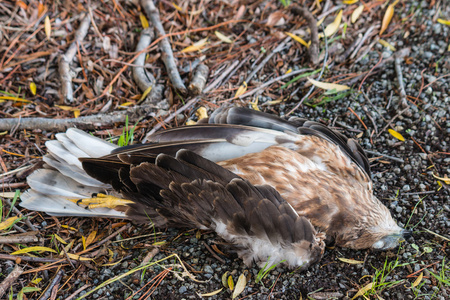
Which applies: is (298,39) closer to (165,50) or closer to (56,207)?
(165,50)

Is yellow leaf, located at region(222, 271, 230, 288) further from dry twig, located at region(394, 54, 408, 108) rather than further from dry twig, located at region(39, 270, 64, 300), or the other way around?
dry twig, located at region(394, 54, 408, 108)

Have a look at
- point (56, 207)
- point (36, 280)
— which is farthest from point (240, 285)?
point (56, 207)

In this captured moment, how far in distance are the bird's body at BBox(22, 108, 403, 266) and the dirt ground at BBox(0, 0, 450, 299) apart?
179mm

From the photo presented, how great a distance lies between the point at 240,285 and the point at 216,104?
1605mm

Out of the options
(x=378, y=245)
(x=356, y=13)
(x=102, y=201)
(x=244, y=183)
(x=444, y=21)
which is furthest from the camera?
(x=356, y=13)

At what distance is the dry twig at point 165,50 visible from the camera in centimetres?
375

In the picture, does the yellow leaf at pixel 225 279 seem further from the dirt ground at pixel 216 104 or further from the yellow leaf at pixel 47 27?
the yellow leaf at pixel 47 27

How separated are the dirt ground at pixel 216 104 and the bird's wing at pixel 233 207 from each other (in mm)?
192

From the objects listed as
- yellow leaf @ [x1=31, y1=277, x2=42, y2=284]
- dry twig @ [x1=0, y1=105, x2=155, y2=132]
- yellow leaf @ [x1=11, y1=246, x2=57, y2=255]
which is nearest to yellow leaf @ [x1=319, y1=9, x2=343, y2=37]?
dry twig @ [x1=0, y1=105, x2=155, y2=132]

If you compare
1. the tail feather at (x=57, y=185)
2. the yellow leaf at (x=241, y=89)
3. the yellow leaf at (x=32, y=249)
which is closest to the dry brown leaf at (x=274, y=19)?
the yellow leaf at (x=241, y=89)

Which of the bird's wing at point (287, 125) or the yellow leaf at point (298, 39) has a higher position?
the yellow leaf at point (298, 39)

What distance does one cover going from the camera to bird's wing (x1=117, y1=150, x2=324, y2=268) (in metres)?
2.47

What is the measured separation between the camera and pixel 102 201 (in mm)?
2893

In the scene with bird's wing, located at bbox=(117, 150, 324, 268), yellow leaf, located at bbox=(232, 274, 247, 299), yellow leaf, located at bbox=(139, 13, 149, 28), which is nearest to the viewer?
bird's wing, located at bbox=(117, 150, 324, 268)
